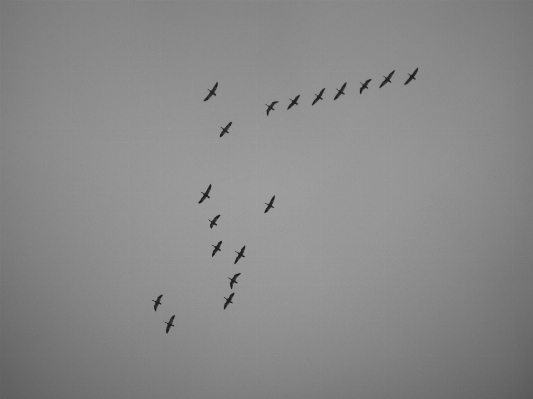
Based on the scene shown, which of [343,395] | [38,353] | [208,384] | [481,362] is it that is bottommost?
[38,353]

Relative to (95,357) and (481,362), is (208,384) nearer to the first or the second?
(95,357)

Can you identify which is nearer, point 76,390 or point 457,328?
point 76,390

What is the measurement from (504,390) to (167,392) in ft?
146

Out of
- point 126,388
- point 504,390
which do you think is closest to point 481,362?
point 504,390

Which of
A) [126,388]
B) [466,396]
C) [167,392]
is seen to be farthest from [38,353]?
[466,396]

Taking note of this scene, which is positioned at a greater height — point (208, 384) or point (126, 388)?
point (208, 384)

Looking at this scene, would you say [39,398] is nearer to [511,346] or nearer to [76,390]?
[76,390]

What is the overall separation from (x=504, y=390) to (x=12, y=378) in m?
63.3

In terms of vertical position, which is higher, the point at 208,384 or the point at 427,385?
the point at 427,385

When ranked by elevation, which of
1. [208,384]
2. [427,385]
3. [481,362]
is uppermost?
[481,362]

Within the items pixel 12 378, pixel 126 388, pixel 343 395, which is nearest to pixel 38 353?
pixel 12 378

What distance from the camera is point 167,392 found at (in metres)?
67.5

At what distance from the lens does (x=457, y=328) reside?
236 ft

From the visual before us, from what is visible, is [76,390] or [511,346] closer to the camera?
[76,390]
